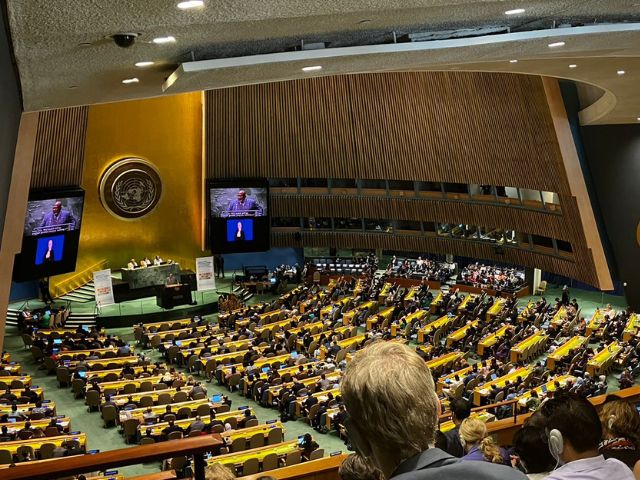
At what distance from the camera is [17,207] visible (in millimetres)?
10227

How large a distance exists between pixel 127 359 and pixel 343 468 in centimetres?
1653

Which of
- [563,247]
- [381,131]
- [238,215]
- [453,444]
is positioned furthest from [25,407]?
[563,247]

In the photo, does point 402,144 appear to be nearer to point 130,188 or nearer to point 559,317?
point 559,317

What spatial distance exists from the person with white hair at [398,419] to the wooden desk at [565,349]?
17.3 m

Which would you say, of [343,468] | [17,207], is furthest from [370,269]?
[343,468]

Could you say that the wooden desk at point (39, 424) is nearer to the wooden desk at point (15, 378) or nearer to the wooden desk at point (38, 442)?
the wooden desk at point (38, 442)

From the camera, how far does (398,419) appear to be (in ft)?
5.66

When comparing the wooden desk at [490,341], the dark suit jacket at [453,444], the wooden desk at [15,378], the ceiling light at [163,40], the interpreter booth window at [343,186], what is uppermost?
the interpreter booth window at [343,186]

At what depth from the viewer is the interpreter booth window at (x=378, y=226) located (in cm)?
2942

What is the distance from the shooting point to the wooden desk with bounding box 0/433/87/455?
12.7m

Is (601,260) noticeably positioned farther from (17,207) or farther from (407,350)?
(407,350)

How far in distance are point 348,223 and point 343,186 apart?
4.93 feet

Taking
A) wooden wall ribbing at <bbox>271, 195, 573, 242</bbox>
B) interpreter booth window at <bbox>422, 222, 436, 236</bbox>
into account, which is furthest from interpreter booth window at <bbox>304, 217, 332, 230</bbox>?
interpreter booth window at <bbox>422, 222, 436, 236</bbox>

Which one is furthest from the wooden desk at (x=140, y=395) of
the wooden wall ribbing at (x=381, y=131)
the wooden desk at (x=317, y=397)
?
the wooden wall ribbing at (x=381, y=131)
